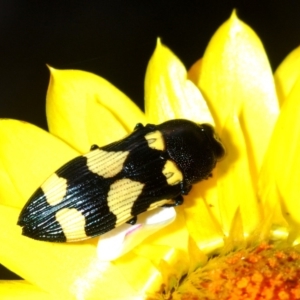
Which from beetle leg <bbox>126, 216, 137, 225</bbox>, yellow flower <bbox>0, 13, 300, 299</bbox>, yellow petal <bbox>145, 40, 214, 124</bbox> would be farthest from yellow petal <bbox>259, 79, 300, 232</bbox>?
beetle leg <bbox>126, 216, 137, 225</bbox>

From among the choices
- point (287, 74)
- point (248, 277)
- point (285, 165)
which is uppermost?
point (287, 74)

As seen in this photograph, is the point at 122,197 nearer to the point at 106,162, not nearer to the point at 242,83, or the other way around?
the point at 106,162

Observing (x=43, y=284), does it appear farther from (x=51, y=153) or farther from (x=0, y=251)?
(x=51, y=153)

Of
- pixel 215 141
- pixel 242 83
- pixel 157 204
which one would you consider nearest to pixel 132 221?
pixel 157 204

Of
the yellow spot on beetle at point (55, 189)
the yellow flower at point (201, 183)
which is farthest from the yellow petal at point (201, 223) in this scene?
the yellow spot on beetle at point (55, 189)

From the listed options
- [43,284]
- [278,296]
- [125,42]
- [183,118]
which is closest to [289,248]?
[278,296]
